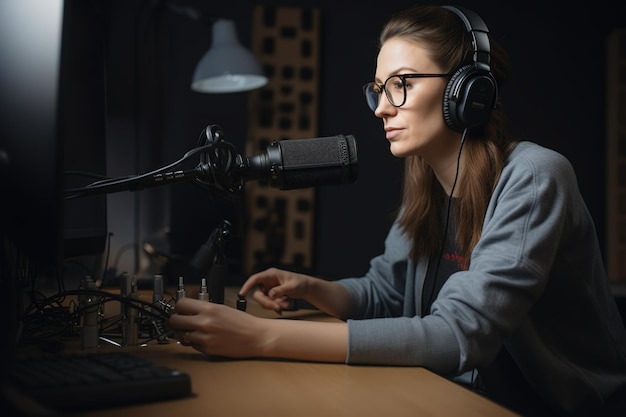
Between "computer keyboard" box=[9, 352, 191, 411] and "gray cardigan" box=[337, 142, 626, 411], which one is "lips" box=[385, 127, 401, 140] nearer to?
"gray cardigan" box=[337, 142, 626, 411]

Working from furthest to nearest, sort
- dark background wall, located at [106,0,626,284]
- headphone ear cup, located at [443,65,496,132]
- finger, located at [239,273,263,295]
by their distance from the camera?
1. dark background wall, located at [106,0,626,284]
2. finger, located at [239,273,263,295]
3. headphone ear cup, located at [443,65,496,132]

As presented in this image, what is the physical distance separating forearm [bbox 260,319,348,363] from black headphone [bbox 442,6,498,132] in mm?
510

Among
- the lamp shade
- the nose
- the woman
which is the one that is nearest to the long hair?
the woman

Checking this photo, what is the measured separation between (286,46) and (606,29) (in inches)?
75.5

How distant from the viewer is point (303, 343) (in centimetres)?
89

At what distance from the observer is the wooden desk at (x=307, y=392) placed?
2.20 ft

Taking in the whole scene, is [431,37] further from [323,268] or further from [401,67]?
[323,268]

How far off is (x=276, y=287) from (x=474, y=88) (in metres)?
0.54

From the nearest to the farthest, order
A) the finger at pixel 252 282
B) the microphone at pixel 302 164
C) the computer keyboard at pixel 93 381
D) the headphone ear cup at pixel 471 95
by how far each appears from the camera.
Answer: the computer keyboard at pixel 93 381
the microphone at pixel 302 164
the headphone ear cup at pixel 471 95
the finger at pixel 252 282

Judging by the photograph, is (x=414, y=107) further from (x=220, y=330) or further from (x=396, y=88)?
(x=220, y=330)

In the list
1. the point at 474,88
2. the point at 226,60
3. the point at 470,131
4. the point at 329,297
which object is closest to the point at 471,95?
the point at 474,88

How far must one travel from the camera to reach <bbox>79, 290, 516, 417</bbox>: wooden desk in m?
0.67

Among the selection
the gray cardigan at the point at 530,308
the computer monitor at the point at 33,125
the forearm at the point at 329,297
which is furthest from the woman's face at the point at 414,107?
the computer monitor at the point at 33,125

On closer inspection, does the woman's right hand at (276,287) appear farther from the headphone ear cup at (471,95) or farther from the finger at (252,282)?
the headphone ear cup at (471,95)
